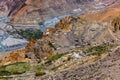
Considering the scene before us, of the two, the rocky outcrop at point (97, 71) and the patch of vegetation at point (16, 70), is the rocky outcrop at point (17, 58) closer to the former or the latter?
the patch of vegetation at point (16, 70)

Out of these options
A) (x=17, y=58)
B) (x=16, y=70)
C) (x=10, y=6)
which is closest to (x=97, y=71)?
(x=16, y=70)

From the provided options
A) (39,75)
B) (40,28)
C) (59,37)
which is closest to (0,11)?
(40,28)

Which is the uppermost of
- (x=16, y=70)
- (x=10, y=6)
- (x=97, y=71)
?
(x=97, y=71)

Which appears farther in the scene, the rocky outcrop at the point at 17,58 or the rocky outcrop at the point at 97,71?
the rocky outcrop at the point at 17,58

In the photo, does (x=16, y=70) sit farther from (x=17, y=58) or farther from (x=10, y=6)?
(x=10, y=6)

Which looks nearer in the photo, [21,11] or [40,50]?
[40,50]

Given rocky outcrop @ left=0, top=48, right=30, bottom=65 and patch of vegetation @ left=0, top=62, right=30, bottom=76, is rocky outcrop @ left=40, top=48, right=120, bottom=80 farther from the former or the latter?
rocky outcrop @ left=0, top=48, right=30, bottom=65

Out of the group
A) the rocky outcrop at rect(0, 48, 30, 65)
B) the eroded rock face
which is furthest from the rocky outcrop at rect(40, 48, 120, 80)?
the eroded rock face

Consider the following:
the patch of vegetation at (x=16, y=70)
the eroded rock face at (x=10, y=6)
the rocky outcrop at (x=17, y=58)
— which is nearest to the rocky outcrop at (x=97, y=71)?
the patch of vegetation at (x=16, y=70)

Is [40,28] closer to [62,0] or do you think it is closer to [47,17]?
[47,17]

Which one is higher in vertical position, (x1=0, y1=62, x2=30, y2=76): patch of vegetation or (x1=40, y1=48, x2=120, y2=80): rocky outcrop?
(x1=40, y1=48, x2=120, y2=80): rocky outcrop

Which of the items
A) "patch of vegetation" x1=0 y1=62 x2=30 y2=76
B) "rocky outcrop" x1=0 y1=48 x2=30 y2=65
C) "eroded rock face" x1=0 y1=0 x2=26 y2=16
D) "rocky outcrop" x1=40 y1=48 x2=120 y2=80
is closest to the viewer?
"rocky outcrop" x1=40 y1=48 x2=120 y2=80
